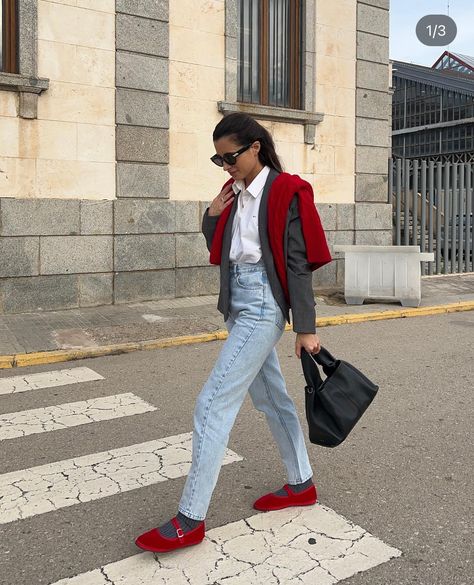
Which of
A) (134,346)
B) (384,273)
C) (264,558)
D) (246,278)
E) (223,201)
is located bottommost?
(264,558)

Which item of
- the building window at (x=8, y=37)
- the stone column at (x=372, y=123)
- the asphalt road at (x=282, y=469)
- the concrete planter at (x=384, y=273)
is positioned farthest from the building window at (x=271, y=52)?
the asphalt road at (x=282, y=469)

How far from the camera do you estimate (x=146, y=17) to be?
10203mm

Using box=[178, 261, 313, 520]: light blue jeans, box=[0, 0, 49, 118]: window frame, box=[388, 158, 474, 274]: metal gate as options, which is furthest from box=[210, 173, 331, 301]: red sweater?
box=[388, 158, 474, 274]: metal gate

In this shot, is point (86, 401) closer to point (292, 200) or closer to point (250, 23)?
point (292, 200)

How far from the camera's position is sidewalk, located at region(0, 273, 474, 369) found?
290 inches

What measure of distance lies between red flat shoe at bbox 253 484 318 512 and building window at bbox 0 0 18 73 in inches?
325

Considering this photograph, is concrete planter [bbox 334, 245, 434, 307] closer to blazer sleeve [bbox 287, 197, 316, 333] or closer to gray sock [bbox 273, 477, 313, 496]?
gray sock [bbox 273, 477, 313, 496]

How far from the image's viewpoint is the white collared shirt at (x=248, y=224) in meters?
2.98

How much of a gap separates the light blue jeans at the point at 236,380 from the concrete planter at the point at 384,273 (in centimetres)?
773

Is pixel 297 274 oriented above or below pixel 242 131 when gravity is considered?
below

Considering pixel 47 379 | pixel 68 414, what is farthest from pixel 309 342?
pixel 47 379

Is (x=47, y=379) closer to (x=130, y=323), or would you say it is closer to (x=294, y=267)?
(x=130, y=323)

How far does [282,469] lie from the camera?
12.8ft

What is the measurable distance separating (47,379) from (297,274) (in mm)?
4017
